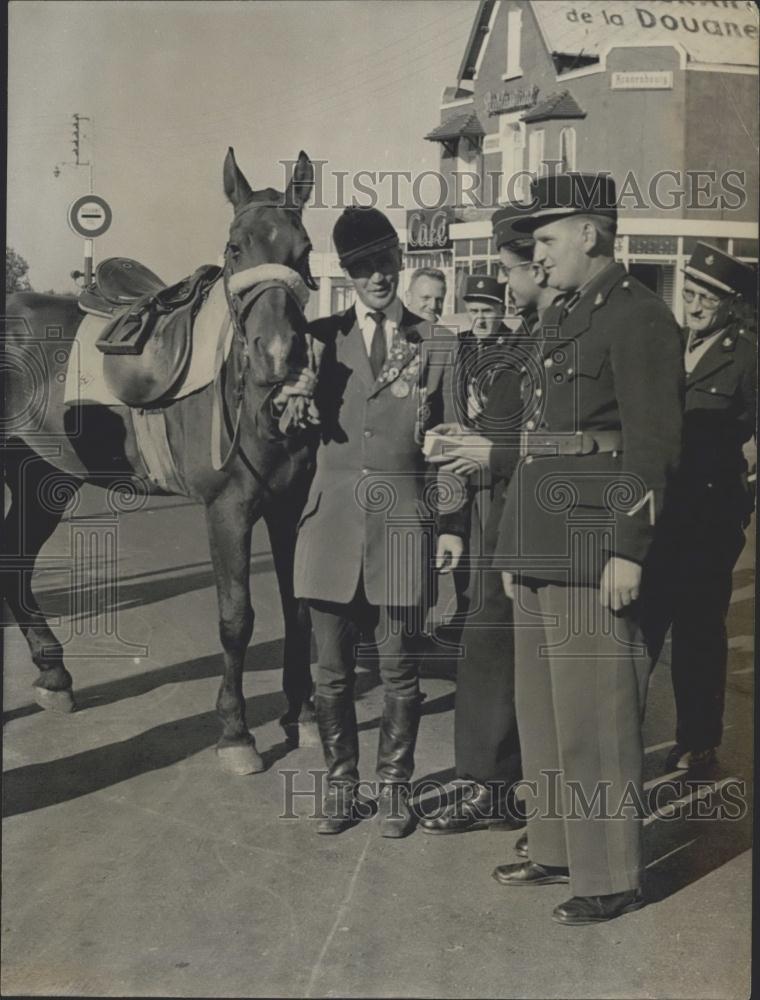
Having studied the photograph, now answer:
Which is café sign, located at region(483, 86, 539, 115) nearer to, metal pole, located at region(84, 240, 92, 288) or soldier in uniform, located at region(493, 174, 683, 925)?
soldier in uniform, located at region(493, 174, 683, 925)

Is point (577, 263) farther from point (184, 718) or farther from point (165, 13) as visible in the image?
point (184, 718)

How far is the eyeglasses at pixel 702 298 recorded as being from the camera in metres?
4.23

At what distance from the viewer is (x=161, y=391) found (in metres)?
4.57

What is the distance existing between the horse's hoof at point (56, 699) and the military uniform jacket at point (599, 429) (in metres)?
1.80

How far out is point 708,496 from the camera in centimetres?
439

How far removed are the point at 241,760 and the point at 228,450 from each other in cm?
116

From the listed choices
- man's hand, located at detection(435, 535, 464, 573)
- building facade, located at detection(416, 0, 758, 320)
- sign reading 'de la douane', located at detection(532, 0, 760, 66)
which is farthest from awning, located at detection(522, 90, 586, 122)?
man's hand, located at detection(435, 535, 464, 573)

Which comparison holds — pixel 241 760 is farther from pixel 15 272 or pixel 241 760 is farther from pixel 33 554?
pixel 15 272

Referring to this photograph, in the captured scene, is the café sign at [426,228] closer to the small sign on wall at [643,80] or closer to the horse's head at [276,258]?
the horse's head at [276,258]

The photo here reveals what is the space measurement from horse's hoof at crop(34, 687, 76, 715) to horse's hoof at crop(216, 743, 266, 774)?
2.12 feet

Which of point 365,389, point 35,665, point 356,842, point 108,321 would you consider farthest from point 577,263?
point 35,665

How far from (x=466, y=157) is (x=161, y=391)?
1429 millimetres

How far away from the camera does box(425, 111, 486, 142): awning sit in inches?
164

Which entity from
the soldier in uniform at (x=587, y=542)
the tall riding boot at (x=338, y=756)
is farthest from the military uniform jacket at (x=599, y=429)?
the tall riding boot at (x=338, y=756)
